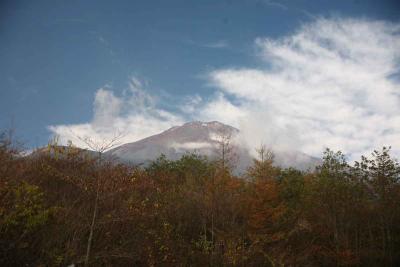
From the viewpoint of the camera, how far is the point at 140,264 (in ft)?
41.7

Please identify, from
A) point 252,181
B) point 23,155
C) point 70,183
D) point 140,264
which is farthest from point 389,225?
point 23,155

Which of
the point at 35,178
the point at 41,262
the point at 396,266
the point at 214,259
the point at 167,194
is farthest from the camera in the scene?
the point at 396,266

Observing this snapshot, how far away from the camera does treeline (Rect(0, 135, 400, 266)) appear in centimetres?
1009

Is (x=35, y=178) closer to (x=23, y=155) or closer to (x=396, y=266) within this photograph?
(x=23, y=155)

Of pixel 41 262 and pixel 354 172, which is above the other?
pixel 354 172

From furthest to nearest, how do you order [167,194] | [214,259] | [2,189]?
[167,194] → [214,259] → [2,189]

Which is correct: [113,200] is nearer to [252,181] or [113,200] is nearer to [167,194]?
[167,194]

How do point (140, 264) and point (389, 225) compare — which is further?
point (389, 225)

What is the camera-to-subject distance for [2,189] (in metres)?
9.02

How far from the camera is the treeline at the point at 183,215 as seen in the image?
33.1 feet

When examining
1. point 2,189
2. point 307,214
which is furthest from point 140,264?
point 307,214

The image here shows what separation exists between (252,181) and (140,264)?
11325mm

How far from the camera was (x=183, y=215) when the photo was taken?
16906mm

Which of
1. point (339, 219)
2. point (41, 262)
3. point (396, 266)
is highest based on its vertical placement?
point (339, 219)
